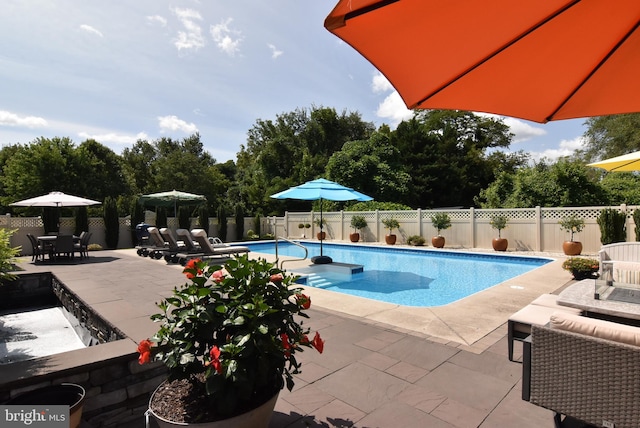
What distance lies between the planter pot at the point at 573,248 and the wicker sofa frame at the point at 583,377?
36.8 ft

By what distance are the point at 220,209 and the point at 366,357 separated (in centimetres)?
1610

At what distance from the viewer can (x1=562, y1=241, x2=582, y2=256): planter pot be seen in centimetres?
1069

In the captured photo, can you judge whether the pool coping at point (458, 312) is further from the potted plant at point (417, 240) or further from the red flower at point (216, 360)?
the potted plant at point (417, 240)

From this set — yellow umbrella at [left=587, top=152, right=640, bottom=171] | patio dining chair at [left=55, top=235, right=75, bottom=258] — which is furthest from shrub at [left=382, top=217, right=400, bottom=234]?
patio dining chair at [left=55, top=235, right=75, bottom=258]

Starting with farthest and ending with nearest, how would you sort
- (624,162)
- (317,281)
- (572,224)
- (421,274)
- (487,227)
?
(487,227) < (572,224) < (421,274) < (317,281) < (624,162)

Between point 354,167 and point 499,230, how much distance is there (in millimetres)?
10348

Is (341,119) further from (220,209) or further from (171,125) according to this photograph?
(171,125)

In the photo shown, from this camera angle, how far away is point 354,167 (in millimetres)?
21062

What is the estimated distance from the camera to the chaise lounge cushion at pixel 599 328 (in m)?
1.63

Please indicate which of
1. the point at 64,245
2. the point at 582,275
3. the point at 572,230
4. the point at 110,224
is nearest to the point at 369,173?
the point at 572,230

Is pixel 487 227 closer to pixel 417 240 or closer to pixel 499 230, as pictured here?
pixel 499 230

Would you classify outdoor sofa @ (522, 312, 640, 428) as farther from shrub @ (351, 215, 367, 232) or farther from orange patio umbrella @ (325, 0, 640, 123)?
shrub @ (351, 215, 367, 232)

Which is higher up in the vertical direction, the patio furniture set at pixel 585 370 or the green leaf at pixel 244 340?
the green leaf at pixel 244 340

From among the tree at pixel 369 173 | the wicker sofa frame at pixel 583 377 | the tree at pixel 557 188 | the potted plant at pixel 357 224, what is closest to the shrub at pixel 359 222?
the potted plant at pixel 357 224
